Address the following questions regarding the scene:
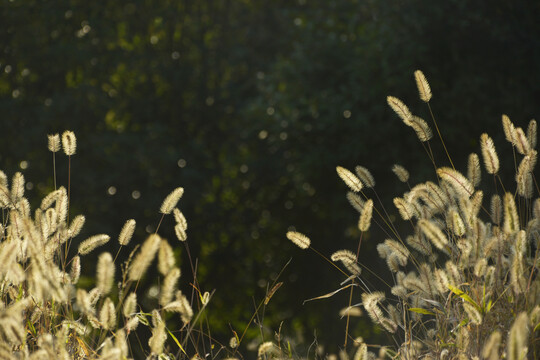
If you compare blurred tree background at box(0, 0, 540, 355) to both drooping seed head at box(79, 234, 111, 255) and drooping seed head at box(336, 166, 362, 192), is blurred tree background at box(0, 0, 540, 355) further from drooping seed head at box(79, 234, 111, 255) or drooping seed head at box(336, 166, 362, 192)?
drooping seed head at box(79, 234, 111, 255)

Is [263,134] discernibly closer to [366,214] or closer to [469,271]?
[366,214]

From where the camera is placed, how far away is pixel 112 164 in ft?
24.1

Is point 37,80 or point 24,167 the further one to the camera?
point 37,80

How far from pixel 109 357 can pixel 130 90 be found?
678cm

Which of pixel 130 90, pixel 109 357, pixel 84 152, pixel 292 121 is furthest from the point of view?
pixel 130 90

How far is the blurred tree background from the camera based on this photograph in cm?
662

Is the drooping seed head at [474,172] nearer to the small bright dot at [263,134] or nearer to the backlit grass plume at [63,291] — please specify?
the backlit grass plume at [63,291]

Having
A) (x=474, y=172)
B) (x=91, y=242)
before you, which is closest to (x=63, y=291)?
(x=91, y=242)

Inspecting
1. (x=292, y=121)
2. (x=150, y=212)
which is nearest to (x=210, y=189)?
(x=150, y=212)

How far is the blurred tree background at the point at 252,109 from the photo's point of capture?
6.62 metres

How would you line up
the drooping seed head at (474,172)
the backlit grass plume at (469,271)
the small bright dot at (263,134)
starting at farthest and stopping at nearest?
the small bright dot at (263,134) < the drooping seed head at (474,172) < the backlit grass plume at (469,271)

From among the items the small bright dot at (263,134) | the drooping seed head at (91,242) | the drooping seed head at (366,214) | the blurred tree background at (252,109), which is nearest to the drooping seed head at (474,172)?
the drooping seed head at (366,214)

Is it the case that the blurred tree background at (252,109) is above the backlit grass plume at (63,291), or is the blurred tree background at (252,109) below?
below

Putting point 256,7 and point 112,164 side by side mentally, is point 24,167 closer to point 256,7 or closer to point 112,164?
point 112,164
